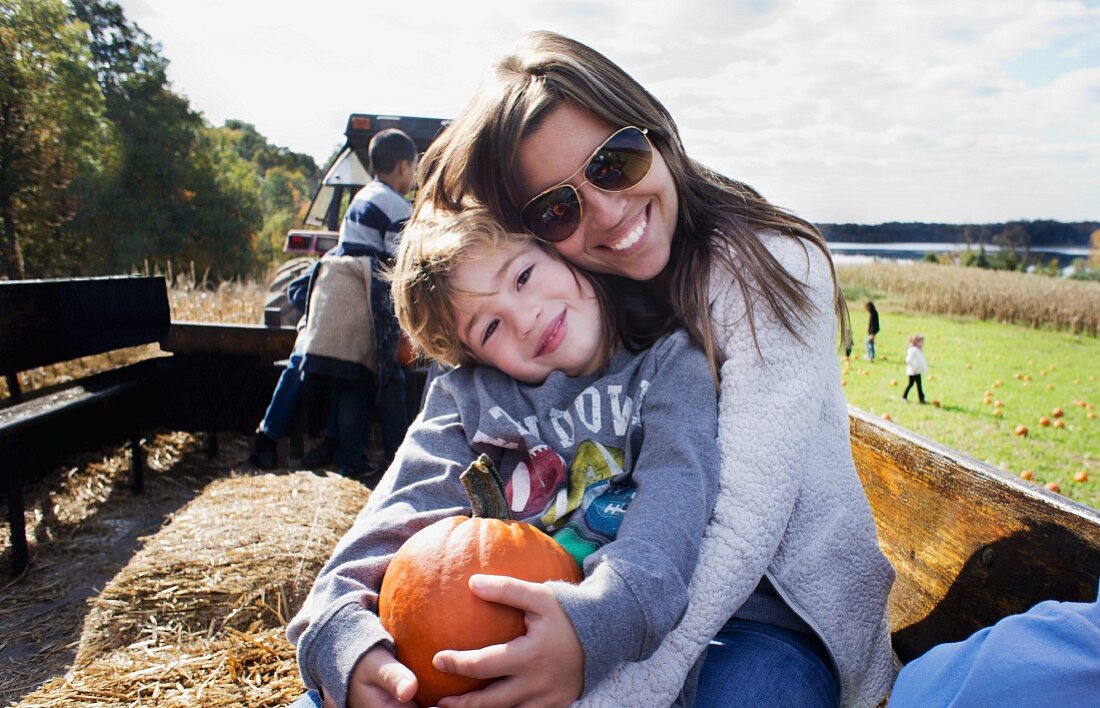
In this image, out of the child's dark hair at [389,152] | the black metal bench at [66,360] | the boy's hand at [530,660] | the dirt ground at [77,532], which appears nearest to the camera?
the boy's hand at [530,660]

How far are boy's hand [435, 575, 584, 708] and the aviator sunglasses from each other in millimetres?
896

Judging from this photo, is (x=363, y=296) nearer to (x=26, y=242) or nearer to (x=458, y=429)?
(x=458, y=429)

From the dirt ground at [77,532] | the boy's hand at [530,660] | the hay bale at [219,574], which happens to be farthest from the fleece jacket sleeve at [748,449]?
the dirt ground at [77,532]

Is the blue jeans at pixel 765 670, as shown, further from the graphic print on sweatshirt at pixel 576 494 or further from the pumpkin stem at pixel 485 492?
the pumpkin stem at pixel 485 492

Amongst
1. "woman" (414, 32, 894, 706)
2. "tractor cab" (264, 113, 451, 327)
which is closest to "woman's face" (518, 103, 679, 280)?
"woman" (414, 32, 894, 706)

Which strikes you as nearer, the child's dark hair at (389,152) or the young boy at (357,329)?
the young boy at (357,329)

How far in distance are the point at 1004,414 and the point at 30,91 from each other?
2096cm

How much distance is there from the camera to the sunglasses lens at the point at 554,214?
1.68 meters

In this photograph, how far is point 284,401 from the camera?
4559mm

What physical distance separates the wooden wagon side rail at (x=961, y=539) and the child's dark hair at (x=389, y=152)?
350 centimetres

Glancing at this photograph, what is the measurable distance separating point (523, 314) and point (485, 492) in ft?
1.48

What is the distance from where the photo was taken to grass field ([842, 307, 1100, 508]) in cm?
653

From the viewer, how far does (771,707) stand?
1282 mm

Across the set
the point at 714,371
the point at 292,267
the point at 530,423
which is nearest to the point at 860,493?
the point at 714,371
